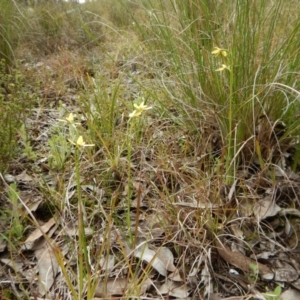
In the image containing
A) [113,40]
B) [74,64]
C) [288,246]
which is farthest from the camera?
[113,40]

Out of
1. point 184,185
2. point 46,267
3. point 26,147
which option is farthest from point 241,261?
point 26,147

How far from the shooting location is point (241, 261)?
1089 millimetres

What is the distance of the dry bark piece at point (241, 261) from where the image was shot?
1.06 meters

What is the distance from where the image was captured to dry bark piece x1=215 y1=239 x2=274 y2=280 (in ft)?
3.49

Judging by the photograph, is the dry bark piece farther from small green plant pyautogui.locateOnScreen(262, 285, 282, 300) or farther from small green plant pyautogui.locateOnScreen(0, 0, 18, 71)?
small green plant pyautogui.locateOnScreen(0, 0, 18, 71)

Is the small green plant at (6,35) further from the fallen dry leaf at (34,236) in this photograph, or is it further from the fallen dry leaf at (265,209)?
the fallen dry leaf at (265,209)

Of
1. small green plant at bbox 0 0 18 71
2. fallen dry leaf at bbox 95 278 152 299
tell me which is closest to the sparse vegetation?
fallen dry leaf at bbox 95 278 152 299

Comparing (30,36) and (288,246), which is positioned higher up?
(30,36)

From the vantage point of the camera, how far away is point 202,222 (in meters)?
1.12

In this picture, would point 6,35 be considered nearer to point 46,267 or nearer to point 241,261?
point 46,267

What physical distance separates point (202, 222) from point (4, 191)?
74cm

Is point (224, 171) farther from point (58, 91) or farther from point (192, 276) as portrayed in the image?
point (58, 91)

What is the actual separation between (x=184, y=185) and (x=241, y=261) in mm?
341

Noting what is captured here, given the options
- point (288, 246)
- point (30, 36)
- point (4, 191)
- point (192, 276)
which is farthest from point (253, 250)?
point (30, 36)
